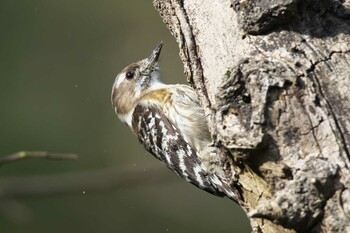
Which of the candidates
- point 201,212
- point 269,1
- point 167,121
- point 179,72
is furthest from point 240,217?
point 269,1

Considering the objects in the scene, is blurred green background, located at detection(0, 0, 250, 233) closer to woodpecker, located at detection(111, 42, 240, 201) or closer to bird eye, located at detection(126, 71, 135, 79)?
bird eye, located at detection(126, 71, 135, 79)

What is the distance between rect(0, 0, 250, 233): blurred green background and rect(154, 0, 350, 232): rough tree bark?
580 cm

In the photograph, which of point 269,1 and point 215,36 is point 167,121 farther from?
point 269,1

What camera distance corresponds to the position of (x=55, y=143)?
913 cm

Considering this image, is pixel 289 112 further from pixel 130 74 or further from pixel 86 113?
pixel 86 113

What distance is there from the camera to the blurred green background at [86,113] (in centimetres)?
909

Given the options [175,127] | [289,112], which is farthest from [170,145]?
[289,112]

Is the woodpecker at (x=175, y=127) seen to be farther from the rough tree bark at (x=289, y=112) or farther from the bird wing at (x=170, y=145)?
the rough tree bark at (x=289, y=112)

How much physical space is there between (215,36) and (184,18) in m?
0.32

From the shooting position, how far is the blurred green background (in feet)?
29.8

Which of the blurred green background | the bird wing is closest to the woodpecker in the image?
the bird wing

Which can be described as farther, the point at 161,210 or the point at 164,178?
the point at 161,210

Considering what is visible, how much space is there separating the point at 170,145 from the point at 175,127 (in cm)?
12

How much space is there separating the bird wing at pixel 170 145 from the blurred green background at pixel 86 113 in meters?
3.66
